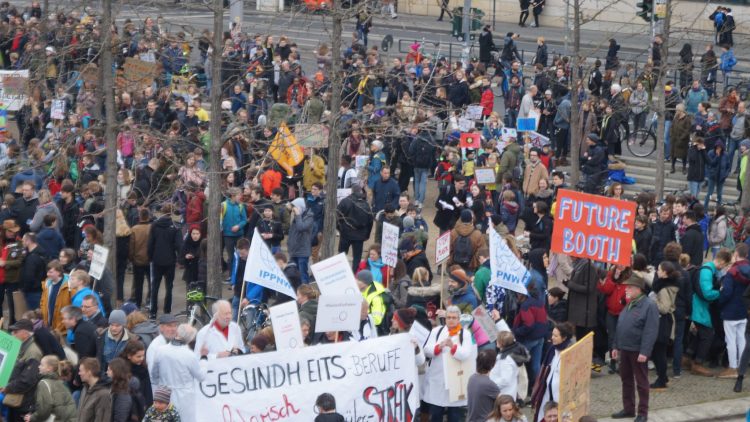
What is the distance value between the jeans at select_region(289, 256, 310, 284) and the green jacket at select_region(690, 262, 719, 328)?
586 centimetres

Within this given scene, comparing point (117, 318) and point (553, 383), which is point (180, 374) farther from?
point (553, 383)

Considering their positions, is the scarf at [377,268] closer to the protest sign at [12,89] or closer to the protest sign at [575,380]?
the protest sign at [575,380]

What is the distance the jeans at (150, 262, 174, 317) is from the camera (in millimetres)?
19062

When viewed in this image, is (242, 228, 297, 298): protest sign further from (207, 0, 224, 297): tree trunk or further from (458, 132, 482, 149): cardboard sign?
(458, 132, 482, 149): cardboard sign

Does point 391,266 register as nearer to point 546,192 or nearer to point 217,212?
point 217,212

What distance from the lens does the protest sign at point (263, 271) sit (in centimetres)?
1564

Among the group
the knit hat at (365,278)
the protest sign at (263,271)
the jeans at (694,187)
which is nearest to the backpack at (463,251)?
the knit hat at (365,278)

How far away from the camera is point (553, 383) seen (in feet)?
44.8

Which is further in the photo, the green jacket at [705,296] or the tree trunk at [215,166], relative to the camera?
the tree trunk at [215,166]

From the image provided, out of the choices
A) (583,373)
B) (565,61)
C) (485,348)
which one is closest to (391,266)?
(485,348)

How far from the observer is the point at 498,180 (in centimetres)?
2352

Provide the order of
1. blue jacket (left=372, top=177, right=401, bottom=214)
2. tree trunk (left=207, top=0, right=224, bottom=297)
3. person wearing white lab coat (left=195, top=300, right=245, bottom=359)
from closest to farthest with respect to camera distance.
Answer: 1. person wearing white lab coat (left=195, top=300, right=245, bottom=359)
2. tree trunk (left=207, top=0, right=224, bottom=297)
3. blue jacket (left=372, top=177, right=401, bottom=214)

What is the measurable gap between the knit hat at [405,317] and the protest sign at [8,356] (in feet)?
12.1

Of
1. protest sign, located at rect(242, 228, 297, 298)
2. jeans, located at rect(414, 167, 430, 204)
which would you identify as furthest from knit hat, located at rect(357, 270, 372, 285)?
jeans, located at rect(414, 167, 430, 204)
